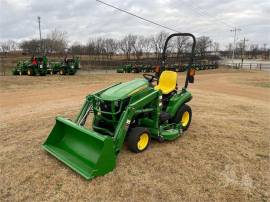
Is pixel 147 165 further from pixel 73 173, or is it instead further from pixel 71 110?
pixel 71 110

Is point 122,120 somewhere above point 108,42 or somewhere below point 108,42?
below

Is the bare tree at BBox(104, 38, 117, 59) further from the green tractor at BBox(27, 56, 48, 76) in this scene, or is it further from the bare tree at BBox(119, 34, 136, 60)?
the green tractor at BBox(27, 56, 48, 76)

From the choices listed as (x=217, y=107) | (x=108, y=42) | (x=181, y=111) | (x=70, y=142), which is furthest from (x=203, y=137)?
(x=108, y=42)

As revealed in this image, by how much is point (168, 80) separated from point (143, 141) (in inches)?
60.8

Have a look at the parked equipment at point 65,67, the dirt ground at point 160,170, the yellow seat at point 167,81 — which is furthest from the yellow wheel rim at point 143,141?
the parked equipment at point 65,67

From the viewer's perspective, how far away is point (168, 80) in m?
5.35

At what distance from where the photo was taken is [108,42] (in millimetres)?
71375

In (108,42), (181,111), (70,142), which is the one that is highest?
(108,42)

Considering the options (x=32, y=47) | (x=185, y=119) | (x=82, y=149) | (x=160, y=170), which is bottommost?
(x=160, y=170)

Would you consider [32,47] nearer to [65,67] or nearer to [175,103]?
[65,67]

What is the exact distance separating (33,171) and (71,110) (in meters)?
3.93

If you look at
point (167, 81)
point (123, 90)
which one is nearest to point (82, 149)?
point (123, 90)

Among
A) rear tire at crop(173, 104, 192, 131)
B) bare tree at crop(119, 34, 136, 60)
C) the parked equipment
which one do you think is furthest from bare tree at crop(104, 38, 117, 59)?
rear tire at crop(173, 104, 192, 131)

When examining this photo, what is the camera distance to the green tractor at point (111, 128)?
369cm
